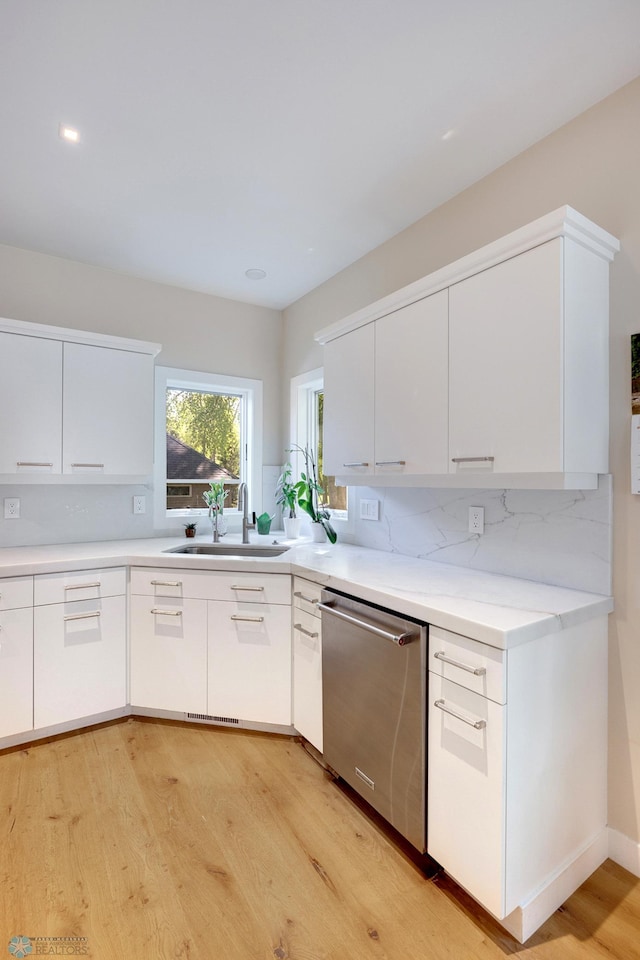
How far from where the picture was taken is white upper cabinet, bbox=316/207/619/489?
4.97ft

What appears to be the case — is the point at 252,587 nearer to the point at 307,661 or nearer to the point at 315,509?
the point at 307,661

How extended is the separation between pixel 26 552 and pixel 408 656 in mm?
2114

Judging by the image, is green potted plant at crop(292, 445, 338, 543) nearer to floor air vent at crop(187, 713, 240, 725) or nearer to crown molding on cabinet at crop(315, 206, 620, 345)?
floor air vent at crop(187, 713, 240, 725)

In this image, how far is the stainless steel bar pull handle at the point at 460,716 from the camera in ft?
4.39

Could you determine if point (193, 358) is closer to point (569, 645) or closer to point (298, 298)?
point (298, 298)

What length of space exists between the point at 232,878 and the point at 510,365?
6.41 feet

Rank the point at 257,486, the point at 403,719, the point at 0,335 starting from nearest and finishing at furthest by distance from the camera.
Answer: the point at 403,719
the point at 0,335
the point at 257,486

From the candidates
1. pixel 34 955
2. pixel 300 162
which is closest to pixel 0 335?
pixel 300 162

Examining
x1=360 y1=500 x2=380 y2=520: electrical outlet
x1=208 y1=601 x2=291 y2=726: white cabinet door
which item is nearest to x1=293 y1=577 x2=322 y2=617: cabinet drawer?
x1=208 y1=601 x2=291 y2=726: white cabinet door

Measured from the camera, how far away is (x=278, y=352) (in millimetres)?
3732

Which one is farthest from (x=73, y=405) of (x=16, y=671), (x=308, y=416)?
(x=308, y=416)

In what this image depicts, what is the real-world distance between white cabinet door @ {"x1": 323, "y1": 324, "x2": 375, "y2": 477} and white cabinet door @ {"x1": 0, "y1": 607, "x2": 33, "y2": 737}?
1.67 m

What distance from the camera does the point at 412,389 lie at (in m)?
2.03

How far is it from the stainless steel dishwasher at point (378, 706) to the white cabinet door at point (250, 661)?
0.35 m
